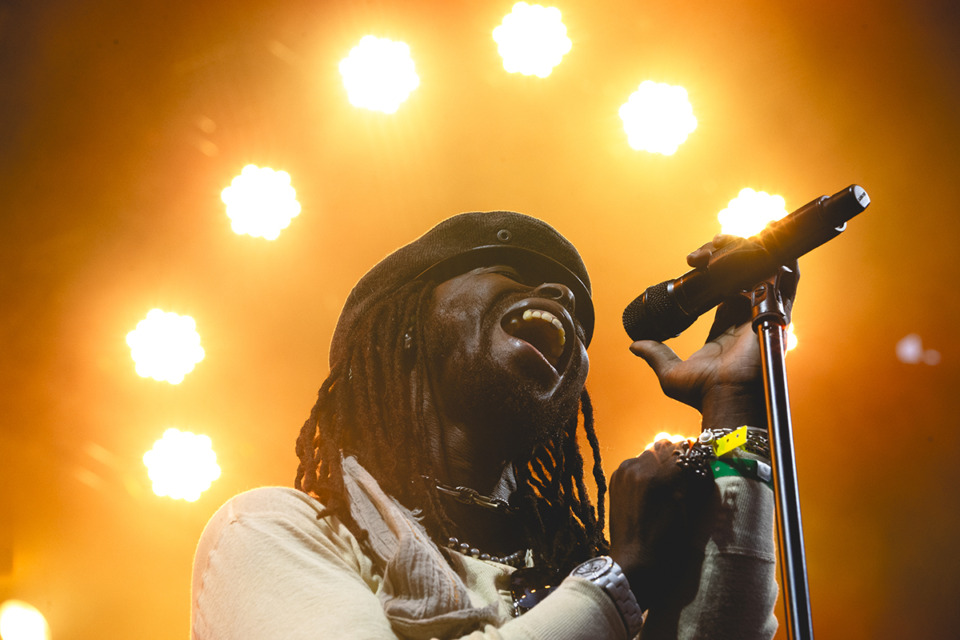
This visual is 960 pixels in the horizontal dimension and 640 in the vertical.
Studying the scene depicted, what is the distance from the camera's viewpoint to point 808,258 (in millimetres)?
3461

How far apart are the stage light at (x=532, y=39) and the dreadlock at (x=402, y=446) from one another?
4.99ft

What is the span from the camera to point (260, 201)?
3.38 metres

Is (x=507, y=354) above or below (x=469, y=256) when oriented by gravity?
below

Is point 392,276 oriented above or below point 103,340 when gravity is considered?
below

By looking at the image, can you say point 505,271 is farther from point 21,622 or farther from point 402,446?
point 21,622

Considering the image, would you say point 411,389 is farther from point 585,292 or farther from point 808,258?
point 808,258

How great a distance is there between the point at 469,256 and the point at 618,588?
1.24 metres

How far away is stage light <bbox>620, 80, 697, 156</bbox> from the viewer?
337cm

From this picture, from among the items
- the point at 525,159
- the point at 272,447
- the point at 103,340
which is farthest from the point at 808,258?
the point at 103,340

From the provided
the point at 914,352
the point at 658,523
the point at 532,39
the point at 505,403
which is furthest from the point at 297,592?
the point at 914,352

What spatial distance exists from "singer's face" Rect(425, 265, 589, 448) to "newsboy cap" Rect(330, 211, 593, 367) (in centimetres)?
14

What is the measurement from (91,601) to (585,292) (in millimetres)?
2700

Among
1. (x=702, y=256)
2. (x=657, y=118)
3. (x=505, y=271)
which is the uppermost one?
(x=657, y=118)

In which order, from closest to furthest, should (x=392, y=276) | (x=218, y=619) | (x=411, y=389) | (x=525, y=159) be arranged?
1. (x=218, y=619)
2. (x=411, y=389)
3. (x=392, y=276)
4. (x=525, y=159)
